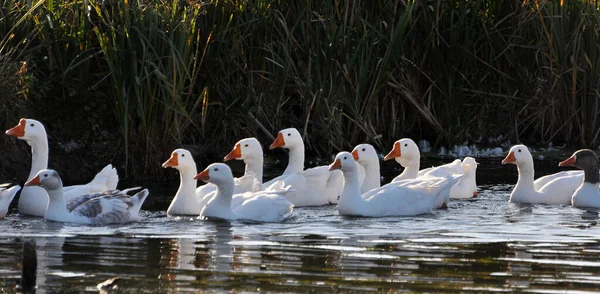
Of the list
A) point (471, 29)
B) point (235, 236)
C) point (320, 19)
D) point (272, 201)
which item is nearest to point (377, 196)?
point (272, 201)

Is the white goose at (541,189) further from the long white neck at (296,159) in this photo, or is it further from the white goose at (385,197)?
the long white neck at (296,159)

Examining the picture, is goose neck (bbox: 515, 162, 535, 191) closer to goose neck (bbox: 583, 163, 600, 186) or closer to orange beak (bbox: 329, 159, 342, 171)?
goose neck (bbox: 583, 163, 600, 186)

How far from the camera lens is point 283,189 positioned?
13.5 meters

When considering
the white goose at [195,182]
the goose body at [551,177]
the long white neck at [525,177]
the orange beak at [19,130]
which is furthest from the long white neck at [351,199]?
the orange beak at [19,130]

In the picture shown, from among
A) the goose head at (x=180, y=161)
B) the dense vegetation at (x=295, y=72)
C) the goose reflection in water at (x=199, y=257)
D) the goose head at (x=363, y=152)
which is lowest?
the goose reflection in water at (x=199, y=257)

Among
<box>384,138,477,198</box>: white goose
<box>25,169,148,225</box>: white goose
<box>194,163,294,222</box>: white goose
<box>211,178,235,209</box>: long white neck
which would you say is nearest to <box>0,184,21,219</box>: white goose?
<box>25,169,148,225</box>: white goose

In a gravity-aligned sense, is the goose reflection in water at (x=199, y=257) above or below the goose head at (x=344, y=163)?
below

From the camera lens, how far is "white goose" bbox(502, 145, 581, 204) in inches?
555

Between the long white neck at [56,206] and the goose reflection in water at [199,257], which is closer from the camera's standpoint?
the goose reflection in water at [199,257]

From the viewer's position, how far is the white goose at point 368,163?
47.2 ft

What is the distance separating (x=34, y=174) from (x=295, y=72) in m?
4.91

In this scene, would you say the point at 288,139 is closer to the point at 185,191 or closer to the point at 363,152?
the point at 363,152

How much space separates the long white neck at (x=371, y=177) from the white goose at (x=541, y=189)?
1.56 meters

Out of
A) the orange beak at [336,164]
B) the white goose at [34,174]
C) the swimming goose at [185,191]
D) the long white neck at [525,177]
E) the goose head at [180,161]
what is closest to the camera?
the white goose at [34,174]
